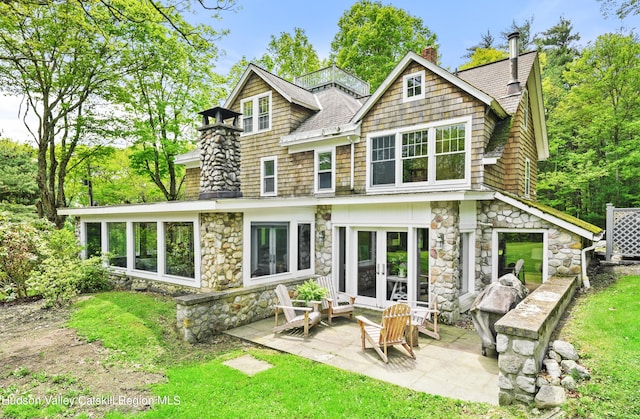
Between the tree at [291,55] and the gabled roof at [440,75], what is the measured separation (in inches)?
608

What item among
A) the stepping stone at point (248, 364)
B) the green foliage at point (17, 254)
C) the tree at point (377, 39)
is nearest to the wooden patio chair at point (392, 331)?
the stepping stone at point (248, 364)

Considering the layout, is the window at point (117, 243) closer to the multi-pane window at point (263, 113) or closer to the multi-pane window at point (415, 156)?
the multi-pane window at point (263, 113)

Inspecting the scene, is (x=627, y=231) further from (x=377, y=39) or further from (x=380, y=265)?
(x=377, y=39)

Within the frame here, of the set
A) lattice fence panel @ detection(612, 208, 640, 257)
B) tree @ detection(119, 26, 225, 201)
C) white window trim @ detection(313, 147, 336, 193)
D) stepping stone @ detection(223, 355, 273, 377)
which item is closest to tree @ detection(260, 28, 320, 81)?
tree @ detection(119, 26, 225, 201)

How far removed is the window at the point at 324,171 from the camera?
10844 mm

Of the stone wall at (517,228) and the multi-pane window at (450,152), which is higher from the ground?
the multi-pane window at (450,152)

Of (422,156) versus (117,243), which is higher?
(422,156)

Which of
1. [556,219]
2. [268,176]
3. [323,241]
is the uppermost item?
[268,176]

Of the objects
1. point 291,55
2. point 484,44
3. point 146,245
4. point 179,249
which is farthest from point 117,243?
point 484,44

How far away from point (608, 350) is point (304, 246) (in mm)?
6872

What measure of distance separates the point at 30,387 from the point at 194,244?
160 inches

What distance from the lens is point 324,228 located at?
388 inches

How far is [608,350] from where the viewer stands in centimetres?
451

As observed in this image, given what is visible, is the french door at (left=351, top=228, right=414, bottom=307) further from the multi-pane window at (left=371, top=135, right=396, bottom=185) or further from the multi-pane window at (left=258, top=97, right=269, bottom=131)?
the multi-pane window at (left=258, top=97, right=269, bottom=131)
